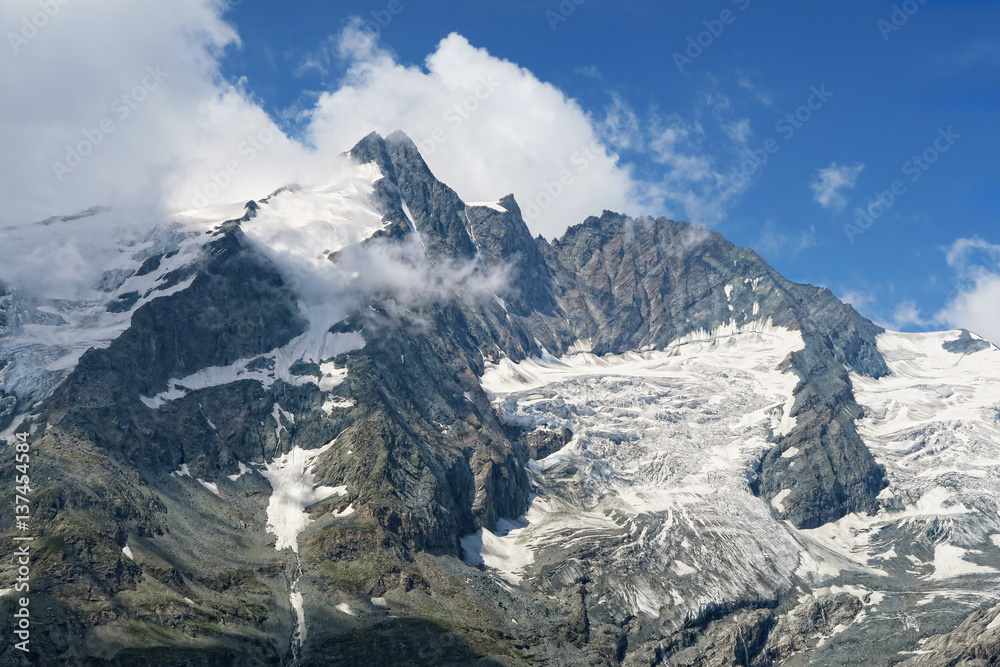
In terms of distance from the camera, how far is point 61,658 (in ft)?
650

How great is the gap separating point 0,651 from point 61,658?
12.1 m

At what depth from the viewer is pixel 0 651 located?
193125 millimetres
